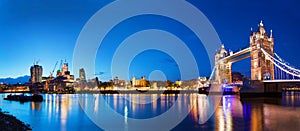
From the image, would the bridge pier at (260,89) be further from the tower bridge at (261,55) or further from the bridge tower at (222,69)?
the bridge tower at (222,69)

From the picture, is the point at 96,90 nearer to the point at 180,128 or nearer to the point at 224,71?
the point at 224,71

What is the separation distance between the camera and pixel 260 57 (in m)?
56.3

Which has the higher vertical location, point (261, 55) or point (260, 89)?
point (261, 55)

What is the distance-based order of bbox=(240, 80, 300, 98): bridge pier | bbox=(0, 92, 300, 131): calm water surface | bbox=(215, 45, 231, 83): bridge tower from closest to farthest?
bbox=(0, 92, 300, 131): calm water surface, bbox=(240, 80, 300, 98): bridge pier, bbox=(215, 45, 231, 83): bridge tower

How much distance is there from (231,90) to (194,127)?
2570 inches

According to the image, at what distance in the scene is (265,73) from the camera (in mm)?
54312

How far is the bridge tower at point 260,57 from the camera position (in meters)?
54.5

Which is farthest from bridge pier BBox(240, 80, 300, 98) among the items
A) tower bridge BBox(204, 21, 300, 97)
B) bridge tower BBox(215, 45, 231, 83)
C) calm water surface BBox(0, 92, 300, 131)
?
bridge tower BBox(215, 45, 231, 83)

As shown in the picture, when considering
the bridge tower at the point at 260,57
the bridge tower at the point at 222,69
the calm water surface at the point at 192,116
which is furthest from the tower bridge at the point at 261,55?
the calm water surface at the point at 192,116

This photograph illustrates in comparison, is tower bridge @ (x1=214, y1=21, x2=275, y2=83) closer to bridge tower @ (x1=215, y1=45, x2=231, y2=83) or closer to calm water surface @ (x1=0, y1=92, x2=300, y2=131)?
bridge tower @ (x1=215, y1=45, x2=231, y2=83)

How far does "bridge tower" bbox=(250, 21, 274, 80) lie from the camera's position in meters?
54.5

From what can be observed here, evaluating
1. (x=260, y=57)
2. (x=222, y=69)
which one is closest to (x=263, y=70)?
(x=260, y=57)

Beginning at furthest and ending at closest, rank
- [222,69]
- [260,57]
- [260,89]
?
[222,69] → [260,57] → [260,89]

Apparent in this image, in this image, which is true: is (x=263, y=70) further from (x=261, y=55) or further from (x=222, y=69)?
(x=222, y=69)
